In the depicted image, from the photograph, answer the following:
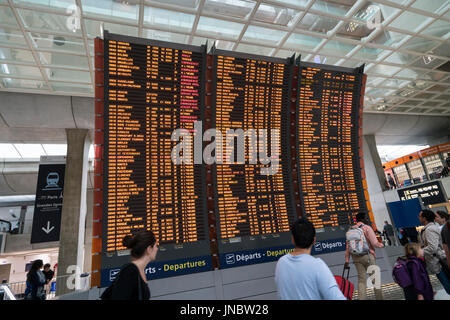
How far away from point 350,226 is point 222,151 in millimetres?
2875

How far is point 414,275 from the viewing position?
3.29 metres

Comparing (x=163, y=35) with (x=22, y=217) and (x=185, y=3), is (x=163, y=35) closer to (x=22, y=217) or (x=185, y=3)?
(x=185, y=3)

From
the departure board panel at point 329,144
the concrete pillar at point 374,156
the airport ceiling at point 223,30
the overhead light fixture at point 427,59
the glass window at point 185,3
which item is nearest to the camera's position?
the departure board panel at point 329,144

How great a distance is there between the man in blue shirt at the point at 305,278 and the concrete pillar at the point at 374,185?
69.7 feet

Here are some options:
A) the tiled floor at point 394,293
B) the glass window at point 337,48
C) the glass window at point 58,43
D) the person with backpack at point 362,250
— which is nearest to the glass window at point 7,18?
the glass window at point 58,43

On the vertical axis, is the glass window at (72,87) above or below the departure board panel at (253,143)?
above

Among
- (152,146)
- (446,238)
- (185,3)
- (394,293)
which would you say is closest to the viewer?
(446,238)

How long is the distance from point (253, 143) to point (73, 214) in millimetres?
11473

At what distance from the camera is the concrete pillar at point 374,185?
20.0 meters

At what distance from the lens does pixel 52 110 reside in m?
12.0

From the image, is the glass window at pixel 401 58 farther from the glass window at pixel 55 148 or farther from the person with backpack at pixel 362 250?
the glass window at pixel 55 148

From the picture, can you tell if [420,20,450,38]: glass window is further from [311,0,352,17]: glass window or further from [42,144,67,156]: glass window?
[42,144,67,156]: glass window

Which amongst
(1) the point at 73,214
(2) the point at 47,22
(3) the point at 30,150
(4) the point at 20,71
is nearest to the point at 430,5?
(2) the point at 47,22
